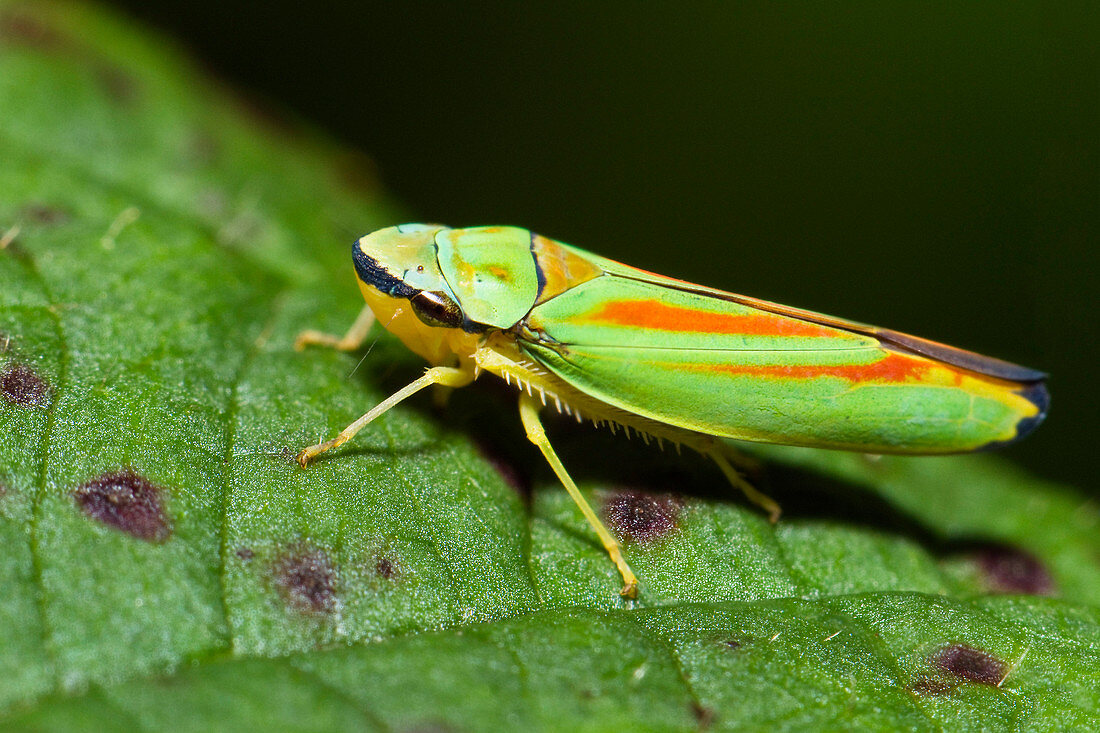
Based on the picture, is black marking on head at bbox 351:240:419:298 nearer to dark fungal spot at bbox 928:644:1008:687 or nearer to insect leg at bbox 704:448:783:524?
insect leg at bbox 704:448:783:524

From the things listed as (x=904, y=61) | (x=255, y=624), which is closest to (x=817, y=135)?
(x=904, y=61)

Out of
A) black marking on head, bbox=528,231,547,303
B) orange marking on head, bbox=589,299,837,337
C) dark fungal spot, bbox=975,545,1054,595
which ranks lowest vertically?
dark fungal spot, bbox=975,545,1054,595

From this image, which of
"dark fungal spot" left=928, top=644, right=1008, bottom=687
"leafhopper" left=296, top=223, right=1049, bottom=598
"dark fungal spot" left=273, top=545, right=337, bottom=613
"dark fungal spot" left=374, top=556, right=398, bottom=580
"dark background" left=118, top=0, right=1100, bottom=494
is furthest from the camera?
"dark background" left=118, top=0, right=1100, bottom=494

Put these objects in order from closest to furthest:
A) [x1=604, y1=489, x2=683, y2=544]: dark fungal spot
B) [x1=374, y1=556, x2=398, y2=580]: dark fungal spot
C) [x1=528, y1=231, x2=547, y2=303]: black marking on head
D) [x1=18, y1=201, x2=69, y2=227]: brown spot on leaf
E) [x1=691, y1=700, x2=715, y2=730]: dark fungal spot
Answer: [x1=691, y1=700, x2=715, y2=730]: dark fungal spot, [x1=374, y1=556, x2=398, y2=580]: dark fungal spot, [x1=604, y1=489, x2=683, y2=544]: dark fungal spot, [x1=528, y1=231, x2=547, y2=303]: black marking on head, [x1=18, y1=201, x2=69, y2=227]: brown spot on leaf

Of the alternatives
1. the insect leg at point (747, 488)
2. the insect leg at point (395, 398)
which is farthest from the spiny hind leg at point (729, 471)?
the insect leg at point (395, 398)

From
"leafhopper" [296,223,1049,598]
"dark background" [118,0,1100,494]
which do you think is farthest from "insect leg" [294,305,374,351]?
"dark background" [118,0,1100,494]

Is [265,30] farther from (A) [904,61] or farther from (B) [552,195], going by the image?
(A) [904,61]
